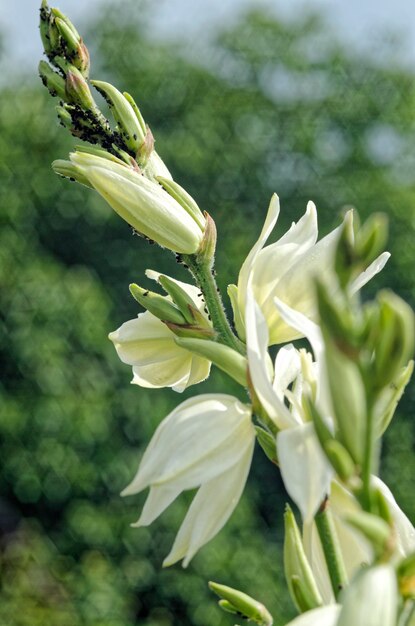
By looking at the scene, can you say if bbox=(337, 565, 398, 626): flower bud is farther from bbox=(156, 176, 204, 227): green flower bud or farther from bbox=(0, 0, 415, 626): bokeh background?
bbox=(0, 0, 415, 626): bokeh background

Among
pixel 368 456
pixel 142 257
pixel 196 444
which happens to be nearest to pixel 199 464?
pixel 196 444

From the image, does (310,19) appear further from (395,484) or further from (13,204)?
(395,484)

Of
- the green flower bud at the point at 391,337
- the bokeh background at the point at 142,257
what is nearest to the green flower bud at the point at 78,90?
the green flower bud at the point at 391,337

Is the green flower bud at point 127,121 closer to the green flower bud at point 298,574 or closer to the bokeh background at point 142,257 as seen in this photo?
the green flower bud at point 298,574

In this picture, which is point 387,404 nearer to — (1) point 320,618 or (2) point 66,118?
(1) point 320,618

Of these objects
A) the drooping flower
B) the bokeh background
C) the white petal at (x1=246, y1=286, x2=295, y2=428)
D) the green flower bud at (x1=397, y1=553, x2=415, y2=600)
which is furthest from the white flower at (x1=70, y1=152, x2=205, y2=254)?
the bokeh background

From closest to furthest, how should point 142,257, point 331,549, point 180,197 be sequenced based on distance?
point 331,549 < point 180,197 < point 142,257
